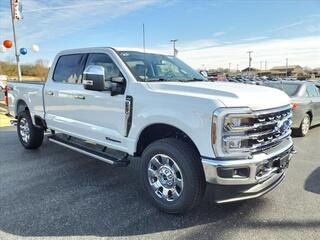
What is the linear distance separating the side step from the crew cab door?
0.54 ft

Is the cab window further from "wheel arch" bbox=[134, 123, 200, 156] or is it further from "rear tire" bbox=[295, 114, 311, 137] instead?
"rear tire" bbox=[295, 114, 311, 137]

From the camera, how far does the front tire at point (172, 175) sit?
135 inches

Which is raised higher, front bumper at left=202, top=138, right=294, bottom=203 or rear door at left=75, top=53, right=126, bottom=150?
rear door at left=75, top=53, right=126, bottom=150

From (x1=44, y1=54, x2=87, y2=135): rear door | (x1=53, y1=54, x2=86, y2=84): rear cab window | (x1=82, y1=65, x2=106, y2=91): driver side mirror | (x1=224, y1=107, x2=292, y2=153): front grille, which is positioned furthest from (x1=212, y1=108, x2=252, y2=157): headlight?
(x1=53, y1=54, x2=86, y2=84): rear cab window

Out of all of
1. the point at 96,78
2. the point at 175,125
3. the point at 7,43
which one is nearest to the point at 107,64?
the point at 96,78

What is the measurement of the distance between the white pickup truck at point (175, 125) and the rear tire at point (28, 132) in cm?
157

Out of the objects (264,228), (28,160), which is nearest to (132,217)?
(264,228)

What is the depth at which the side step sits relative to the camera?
14.0 ft

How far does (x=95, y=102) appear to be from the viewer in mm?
4586

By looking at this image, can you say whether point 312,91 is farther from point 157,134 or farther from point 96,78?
point 96,78

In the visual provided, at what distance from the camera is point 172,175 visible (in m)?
3.68

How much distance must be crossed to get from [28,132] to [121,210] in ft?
12.7

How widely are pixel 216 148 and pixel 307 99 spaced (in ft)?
21.3

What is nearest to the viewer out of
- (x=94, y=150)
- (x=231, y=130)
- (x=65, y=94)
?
(x=231, y=130)
